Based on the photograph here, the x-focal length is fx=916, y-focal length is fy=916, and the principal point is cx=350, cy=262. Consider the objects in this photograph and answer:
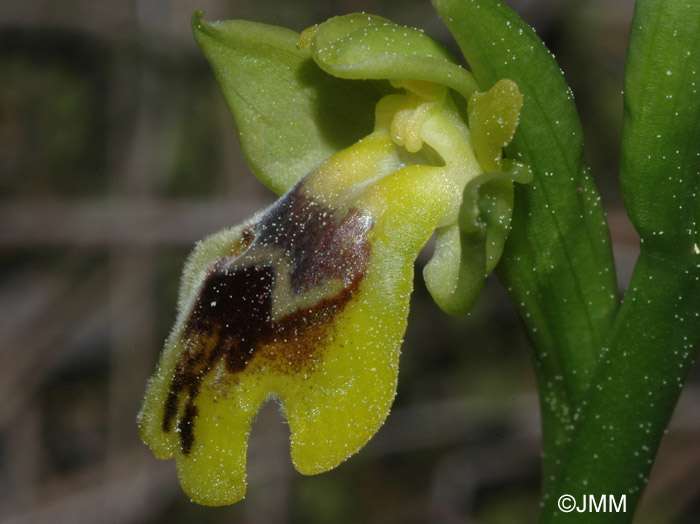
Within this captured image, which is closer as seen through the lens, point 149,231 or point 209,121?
point 149,231

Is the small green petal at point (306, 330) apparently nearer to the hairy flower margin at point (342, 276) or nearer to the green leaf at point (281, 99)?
the hairy flower margin at point (342, 276)

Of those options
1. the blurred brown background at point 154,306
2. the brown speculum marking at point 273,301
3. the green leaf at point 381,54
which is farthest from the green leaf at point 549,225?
the blurred brown background at point 154,306

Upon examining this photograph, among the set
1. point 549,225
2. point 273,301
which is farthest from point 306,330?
point 549,225

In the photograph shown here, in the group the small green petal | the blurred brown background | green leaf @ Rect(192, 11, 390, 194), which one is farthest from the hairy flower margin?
the blurred brown background

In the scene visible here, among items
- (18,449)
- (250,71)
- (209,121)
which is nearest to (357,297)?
(250,71)

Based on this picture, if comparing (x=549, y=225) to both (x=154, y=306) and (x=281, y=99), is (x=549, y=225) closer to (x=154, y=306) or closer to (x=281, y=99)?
(x=281, y=99)

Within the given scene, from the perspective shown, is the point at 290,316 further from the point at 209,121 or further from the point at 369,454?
the point at 209,121

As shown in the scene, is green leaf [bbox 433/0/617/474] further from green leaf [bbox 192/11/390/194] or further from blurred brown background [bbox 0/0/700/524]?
blurred brown background [bbox 0/0/700/524]
